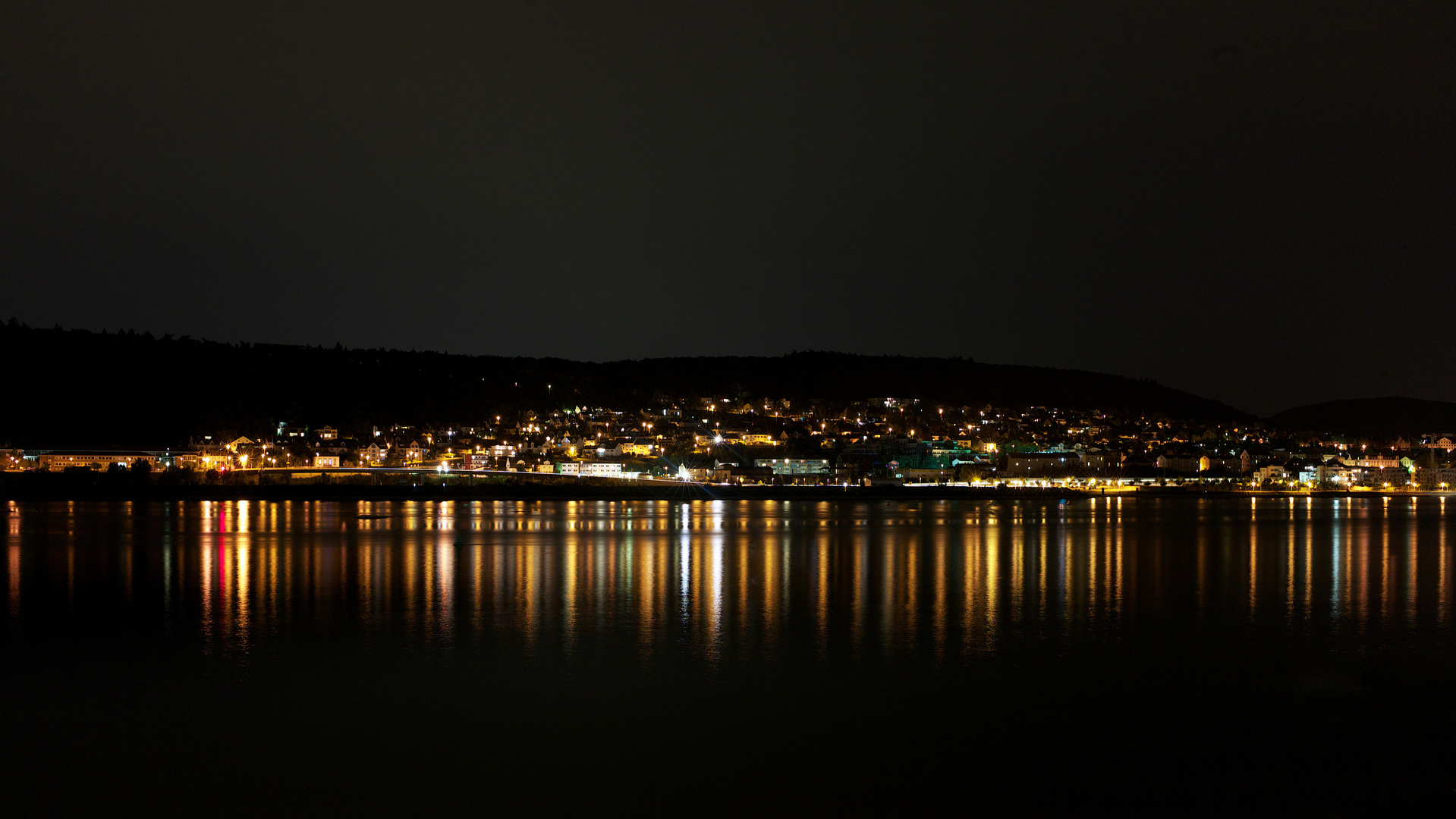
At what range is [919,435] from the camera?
8406cm

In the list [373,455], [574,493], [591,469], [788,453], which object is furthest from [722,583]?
[373,455]

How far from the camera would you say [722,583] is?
15.7 m

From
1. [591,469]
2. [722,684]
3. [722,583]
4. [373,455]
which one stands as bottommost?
[591,469]

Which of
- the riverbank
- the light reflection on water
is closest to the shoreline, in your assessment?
the riverbank

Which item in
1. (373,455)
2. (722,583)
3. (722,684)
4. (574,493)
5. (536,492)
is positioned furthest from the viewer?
(373,455)

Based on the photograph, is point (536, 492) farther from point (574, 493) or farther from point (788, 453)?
point (788, 453)

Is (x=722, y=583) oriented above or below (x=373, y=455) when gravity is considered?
above

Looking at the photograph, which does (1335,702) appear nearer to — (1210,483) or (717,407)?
(1210,483)

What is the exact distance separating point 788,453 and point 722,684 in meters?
60.7

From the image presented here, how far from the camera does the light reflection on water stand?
1157 centimetres

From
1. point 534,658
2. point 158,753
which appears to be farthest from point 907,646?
point 158,753

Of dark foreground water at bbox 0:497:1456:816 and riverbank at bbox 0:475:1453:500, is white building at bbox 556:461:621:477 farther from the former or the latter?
dark foreground water at bbox 0:497:1456:816

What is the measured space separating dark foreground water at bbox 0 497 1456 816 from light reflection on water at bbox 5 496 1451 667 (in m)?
0.10

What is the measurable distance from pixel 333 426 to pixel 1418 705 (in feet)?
256
